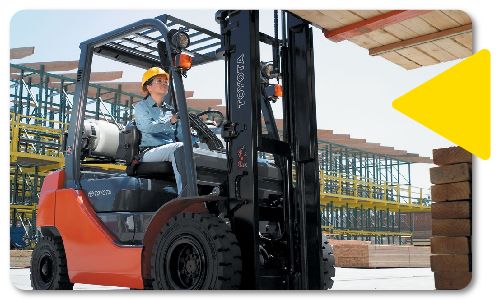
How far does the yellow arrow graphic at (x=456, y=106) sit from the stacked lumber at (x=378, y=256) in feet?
35.1

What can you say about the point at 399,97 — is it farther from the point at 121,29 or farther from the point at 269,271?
the point at 121,29

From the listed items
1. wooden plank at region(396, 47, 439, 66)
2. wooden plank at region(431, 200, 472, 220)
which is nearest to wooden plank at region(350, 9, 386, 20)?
wooden plank at region(396, 47, 439, 66)

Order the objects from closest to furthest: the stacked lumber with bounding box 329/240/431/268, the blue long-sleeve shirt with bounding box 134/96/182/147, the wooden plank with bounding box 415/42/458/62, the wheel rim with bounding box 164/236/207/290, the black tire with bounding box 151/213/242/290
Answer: the black tire with bounding box 151/213/242/290 → the wheel rim with bounding box 164/236/207/290 → the blue long-sleeve shirt with bounding box 134/96/182/147 → the wooden plank with bounding box 415/42/458/62 → the stacked lumber with bounding box 329/240/431/268

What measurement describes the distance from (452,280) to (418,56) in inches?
87.1

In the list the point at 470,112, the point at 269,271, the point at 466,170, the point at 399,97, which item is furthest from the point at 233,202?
the point at 466,170

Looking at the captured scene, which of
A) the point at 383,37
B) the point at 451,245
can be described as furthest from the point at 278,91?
the point at 451,245

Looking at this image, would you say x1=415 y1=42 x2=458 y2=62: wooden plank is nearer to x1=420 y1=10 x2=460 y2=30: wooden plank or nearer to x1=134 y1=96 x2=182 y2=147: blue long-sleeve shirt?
x1=420 y1=10 x2=460 y2=30: wooden plank

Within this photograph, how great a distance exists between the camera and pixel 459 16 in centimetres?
532

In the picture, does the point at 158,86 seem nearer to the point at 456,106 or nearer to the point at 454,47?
the point at 456,106

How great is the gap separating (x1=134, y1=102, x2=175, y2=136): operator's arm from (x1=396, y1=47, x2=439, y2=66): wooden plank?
2423mm

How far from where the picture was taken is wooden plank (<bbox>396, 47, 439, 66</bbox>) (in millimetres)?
6023

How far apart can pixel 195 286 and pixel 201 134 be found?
1.54m

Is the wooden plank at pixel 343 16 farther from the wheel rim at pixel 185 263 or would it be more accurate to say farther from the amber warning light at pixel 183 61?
the wheel rim at pixel 185 263

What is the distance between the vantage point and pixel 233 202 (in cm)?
462
